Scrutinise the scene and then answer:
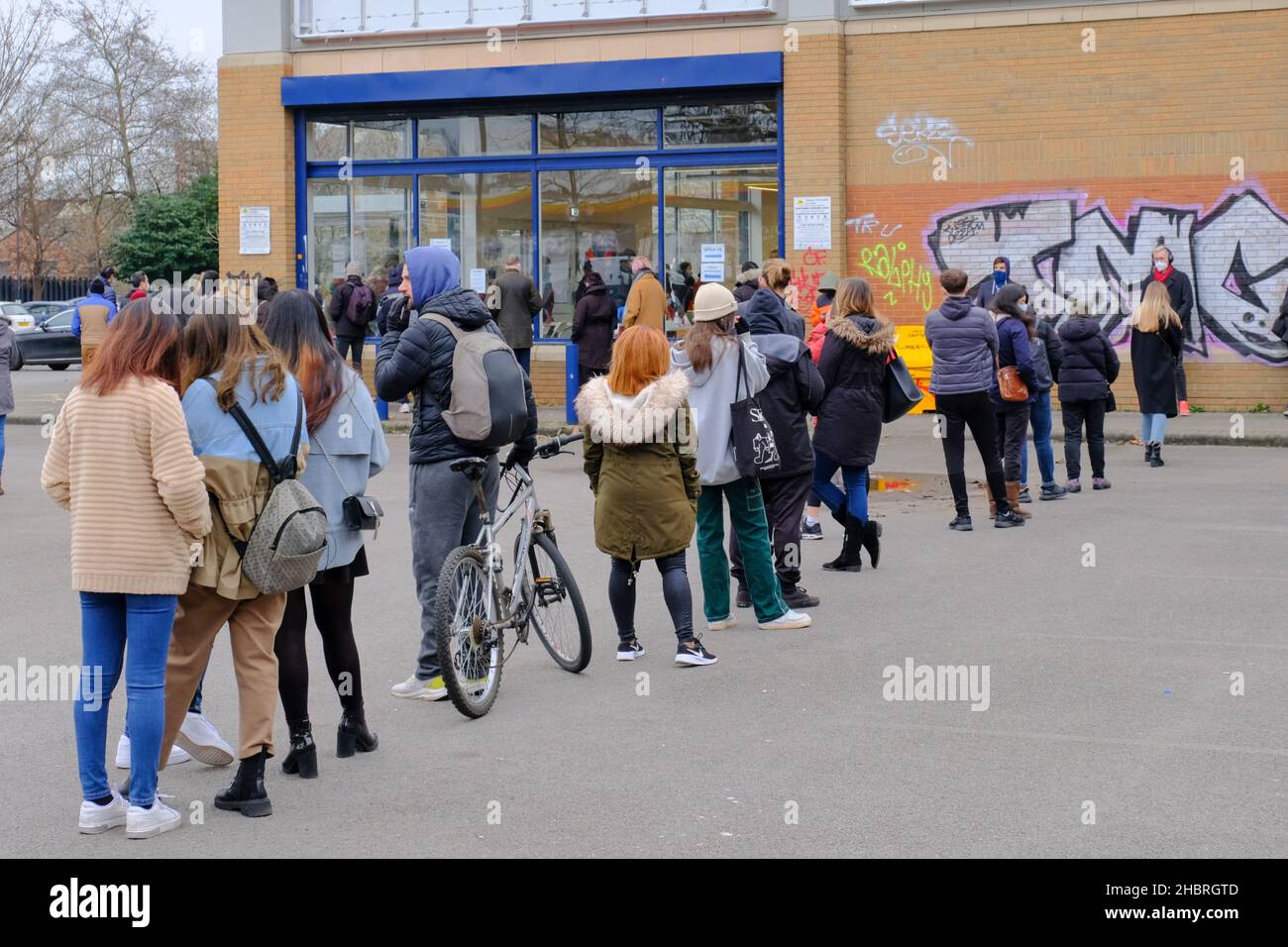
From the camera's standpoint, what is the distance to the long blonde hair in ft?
50.0

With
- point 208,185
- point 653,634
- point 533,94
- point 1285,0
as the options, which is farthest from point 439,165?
point 208,185

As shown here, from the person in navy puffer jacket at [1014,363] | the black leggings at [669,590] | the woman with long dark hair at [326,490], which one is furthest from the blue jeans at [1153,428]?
the woman with long dark hair at [326,490]

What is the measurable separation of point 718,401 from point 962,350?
3.94 m

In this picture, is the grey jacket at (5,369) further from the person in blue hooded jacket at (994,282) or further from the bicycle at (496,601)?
the person in blue hooded jacket at (994,282)

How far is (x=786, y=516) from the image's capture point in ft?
30.7

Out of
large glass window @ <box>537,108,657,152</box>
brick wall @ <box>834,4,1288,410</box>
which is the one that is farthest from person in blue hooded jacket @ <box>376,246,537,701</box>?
large glass window @ <box>537,108,657,152</box>

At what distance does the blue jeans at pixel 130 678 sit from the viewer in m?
5.38

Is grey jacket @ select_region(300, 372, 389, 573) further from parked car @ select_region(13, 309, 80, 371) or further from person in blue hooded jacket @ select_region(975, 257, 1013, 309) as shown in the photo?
parked car @ select_region(13, 309, 80, 371)

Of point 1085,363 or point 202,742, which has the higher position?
point 1085,363

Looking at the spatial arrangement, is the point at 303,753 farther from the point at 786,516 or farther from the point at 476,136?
the point at 476,136

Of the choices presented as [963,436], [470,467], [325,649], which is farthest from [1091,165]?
[325,649]

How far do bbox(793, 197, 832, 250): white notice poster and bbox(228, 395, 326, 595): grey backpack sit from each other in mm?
15311

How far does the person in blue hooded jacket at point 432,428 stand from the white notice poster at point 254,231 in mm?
16057

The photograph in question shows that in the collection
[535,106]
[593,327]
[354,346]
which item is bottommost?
[354,346]
